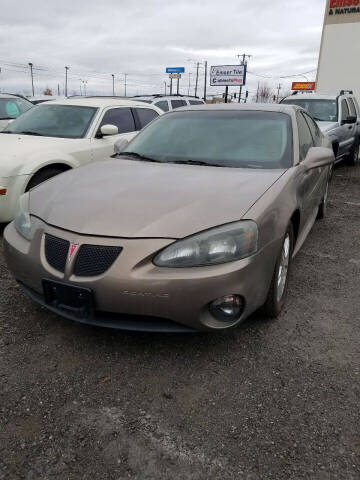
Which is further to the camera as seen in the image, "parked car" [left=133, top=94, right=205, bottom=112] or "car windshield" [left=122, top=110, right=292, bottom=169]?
"parked car" [left=133, top=94, right=205, bottom=112]

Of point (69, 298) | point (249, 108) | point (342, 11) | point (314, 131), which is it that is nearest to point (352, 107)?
point (314, 131)

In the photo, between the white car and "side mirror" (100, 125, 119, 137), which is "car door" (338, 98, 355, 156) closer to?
the white car

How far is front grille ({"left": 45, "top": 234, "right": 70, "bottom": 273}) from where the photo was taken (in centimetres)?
226

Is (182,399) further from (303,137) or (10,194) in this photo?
(10,194)

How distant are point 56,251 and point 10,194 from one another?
2391 mm

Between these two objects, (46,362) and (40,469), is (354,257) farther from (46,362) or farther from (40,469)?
(40,469)

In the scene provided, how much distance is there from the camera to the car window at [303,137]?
3.46 m

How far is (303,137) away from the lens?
3711 millimetres

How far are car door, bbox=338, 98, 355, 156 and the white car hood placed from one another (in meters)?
6.26

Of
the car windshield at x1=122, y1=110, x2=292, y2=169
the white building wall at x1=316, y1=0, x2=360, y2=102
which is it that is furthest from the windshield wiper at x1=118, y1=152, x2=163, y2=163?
the white building wall at x1=316, y1=0, x2=360, y2=102

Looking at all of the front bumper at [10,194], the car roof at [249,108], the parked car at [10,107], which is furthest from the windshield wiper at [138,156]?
the parked car at [10,107]

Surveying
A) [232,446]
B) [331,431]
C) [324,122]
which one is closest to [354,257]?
[331,431]

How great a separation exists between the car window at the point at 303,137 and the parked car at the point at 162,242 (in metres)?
0.42

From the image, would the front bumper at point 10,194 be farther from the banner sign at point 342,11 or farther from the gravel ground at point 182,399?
the banner sign at point 342,11
